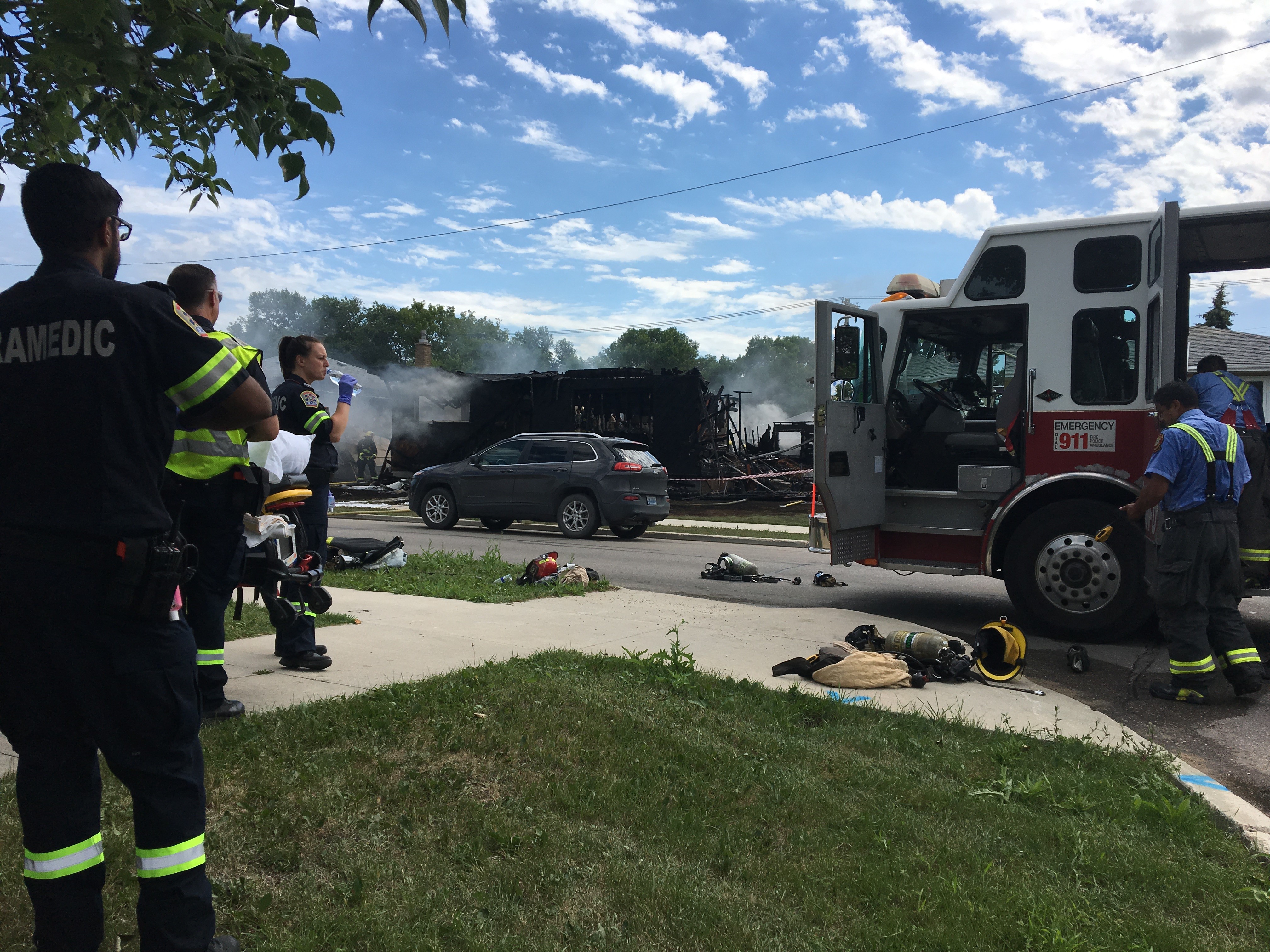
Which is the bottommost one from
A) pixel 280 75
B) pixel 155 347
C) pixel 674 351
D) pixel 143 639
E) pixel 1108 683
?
pixel 1108 683

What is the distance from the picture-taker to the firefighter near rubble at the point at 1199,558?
575cm

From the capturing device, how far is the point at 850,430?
26.2 ft

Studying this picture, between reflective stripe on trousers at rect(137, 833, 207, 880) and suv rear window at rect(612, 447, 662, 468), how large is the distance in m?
13.2

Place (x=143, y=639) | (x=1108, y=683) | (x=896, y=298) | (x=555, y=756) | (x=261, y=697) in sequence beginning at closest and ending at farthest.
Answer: (x=143, y=639) → (x=555, y=756) → (x=261, y=697) → (x=1108, y=683) → (x=896, y=298)

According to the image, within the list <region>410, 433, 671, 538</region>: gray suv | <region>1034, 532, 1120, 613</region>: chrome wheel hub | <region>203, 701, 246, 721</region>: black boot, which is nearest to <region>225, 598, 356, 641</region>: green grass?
<region>203, 701, 246, 721</region>: black boot

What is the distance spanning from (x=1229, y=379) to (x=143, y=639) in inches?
294

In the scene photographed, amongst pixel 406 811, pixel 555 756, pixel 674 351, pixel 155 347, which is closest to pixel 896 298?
pixel 555 756

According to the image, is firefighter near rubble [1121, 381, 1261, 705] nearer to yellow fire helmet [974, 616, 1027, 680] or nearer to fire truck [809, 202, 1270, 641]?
fire truck [809, 202, 1270, 641]

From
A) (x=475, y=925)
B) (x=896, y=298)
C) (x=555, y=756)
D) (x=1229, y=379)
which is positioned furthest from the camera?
(x=896, y=298)

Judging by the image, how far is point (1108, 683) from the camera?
243 inches

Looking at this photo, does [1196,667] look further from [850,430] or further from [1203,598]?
[850,430]

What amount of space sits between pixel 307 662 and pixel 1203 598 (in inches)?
212

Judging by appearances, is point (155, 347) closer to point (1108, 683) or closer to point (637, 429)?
point (1108, 683)

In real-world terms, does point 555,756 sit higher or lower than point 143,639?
lower
